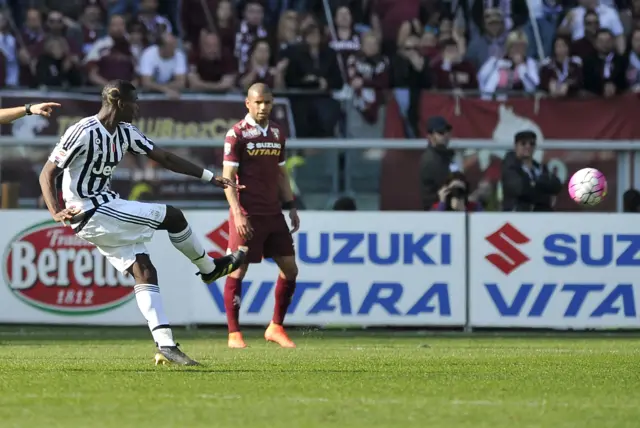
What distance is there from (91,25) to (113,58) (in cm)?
128

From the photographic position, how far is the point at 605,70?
19891 millimetres

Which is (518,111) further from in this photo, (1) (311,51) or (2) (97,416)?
(2) (97,416)

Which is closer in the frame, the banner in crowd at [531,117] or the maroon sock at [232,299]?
the maroon sock at [232,299]

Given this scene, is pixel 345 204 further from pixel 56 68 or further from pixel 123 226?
pixel 123 226

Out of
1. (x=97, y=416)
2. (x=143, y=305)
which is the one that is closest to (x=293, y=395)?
(x=97, y=416)

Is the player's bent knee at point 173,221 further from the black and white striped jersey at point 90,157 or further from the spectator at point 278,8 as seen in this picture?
the spectator at point 278,8

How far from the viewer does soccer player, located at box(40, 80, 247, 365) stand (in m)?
9.52

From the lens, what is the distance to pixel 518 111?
18.8 m

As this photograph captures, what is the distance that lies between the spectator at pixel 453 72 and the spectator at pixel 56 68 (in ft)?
16.9

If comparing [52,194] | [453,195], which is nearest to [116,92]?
[52,194]

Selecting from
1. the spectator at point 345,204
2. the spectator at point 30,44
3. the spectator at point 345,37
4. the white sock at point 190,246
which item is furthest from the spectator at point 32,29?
the white sock at point 190,246

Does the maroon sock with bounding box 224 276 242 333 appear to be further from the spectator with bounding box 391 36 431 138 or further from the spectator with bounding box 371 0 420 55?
the spectator with bounding box 371 0 420 55

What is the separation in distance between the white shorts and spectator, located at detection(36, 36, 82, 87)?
9.75 metres

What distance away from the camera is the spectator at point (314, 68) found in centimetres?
1930
